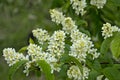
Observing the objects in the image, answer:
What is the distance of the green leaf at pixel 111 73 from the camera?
77.1 inches

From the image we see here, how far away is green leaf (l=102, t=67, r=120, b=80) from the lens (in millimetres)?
1958

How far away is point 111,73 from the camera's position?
1.97 meters

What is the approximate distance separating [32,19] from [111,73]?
415 centimetres

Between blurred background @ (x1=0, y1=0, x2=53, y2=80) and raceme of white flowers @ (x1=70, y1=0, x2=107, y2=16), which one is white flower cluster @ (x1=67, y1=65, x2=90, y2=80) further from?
blurred background @ (x1=0, y1=0, x2=53, y2=80)

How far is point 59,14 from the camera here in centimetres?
225

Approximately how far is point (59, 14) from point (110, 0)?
31 cm

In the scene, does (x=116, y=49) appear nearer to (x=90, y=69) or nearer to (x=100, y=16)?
(x=90, y=69)

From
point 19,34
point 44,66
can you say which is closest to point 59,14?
point 44,66

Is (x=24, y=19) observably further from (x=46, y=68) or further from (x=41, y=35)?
(x=46, y=68)

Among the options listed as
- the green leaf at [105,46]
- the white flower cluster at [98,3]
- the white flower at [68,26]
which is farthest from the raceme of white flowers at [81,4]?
the green leaf at [105,46]

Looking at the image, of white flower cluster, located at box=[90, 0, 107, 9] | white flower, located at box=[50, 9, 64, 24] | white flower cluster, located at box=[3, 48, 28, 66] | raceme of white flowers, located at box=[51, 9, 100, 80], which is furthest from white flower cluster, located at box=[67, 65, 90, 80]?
white flower cluster, located at box=[90, 0, 107, 9]

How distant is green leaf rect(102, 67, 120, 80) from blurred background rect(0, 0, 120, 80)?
0.36m

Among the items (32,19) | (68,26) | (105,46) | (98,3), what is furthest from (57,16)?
(32,19)

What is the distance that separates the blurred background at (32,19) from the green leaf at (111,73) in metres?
0.36
